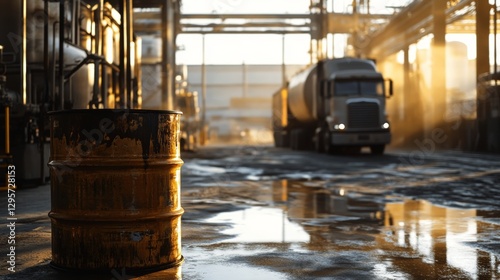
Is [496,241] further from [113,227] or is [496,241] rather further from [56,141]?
[56,141]

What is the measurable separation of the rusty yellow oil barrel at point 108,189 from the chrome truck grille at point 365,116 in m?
18.8

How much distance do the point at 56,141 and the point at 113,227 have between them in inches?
29.0

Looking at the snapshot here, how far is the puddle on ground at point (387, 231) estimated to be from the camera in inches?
169

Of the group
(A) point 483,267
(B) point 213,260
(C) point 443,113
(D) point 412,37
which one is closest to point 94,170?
(B) point 213,260

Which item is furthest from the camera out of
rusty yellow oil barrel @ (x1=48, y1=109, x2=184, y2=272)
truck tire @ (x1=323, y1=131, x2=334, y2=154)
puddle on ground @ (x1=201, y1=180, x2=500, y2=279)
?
truck tire @ (x1=323, y1=131, x2=334, y2=154)

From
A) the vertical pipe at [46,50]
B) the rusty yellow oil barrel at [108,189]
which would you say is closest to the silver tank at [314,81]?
the vertical pipe at [46,50]

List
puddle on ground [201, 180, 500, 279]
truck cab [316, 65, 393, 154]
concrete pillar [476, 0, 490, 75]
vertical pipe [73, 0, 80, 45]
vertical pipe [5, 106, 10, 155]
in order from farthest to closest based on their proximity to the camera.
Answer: concrete pillar [476, 0, 490, 75] < truck cab [316, 65, 393, 154] < vertical pipe [73, 0, 80, 45] < vertical pipe [5, 106, 10, 155] < puddle on ground [201, 180, 500, 279]

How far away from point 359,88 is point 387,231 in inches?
686

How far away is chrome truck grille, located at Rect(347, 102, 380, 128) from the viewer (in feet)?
73.4

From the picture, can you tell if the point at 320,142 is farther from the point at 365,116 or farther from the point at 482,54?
the point at 482,54

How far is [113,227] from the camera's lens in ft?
13.2

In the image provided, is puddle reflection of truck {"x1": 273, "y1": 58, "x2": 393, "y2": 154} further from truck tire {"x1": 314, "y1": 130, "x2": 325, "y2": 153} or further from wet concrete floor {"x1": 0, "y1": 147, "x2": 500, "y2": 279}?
wet concrete floor {"x1": 0, "y1": 147, "x2": 500, "y2": 279}

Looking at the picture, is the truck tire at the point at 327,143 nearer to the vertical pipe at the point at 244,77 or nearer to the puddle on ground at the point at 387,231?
the puddle on ground at the point at 387,231

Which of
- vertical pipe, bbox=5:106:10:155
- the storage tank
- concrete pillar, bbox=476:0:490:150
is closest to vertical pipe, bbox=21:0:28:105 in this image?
vertical pipe, bbox=5:106:10:155
